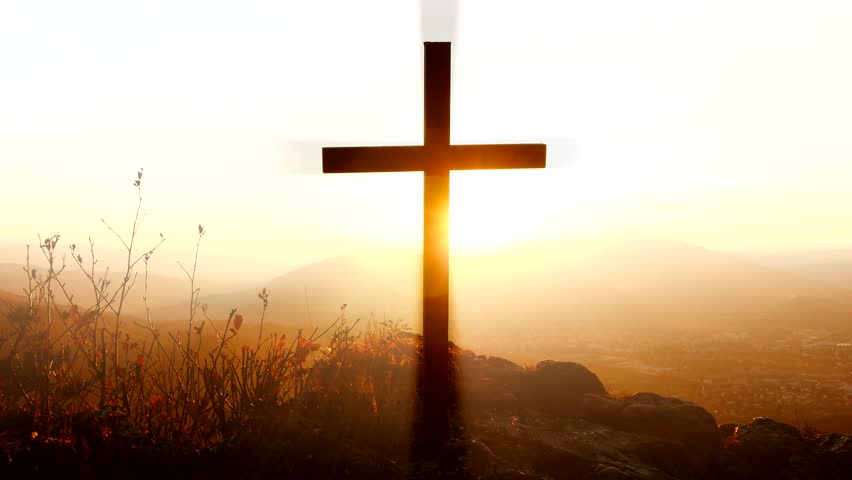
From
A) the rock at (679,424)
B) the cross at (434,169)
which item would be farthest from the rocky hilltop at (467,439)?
the cross at (434,169)

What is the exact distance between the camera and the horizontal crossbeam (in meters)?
6.76

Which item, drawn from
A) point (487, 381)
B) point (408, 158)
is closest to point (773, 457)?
point (487, 381)

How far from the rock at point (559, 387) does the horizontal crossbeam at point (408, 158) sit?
10.3 feet

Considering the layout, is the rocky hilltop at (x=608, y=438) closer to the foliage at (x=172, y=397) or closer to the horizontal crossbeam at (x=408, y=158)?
the foliage at (x=172, y=397)

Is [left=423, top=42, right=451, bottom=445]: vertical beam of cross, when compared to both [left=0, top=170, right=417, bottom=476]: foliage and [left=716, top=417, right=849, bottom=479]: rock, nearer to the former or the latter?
[left=0, top=170, right=417, bottom=476]: foliage

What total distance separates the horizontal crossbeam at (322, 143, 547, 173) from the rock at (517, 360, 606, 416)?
3.13 m

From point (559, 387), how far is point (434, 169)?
11.6 ft

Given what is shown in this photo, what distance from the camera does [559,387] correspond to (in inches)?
328

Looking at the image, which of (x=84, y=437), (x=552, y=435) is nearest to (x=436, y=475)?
(x=552, y=435)

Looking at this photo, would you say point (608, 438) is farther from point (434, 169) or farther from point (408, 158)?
point (408, 158)

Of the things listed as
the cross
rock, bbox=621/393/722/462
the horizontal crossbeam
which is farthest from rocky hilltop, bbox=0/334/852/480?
the horizontal crossbeam

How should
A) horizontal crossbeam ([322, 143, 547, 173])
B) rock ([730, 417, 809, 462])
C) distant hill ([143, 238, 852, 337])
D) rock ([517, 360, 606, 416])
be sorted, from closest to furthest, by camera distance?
horizontal crossbeam ([322, 143, 547, 173]) < rock ([730, 417, 809, 462]) < rock ([517, 360, 606, 416]) < distant hill ([143, 238, 852, 337])

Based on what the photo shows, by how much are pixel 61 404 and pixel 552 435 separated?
16.3 feet

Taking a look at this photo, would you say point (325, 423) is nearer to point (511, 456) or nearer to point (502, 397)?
point (511, 456)
